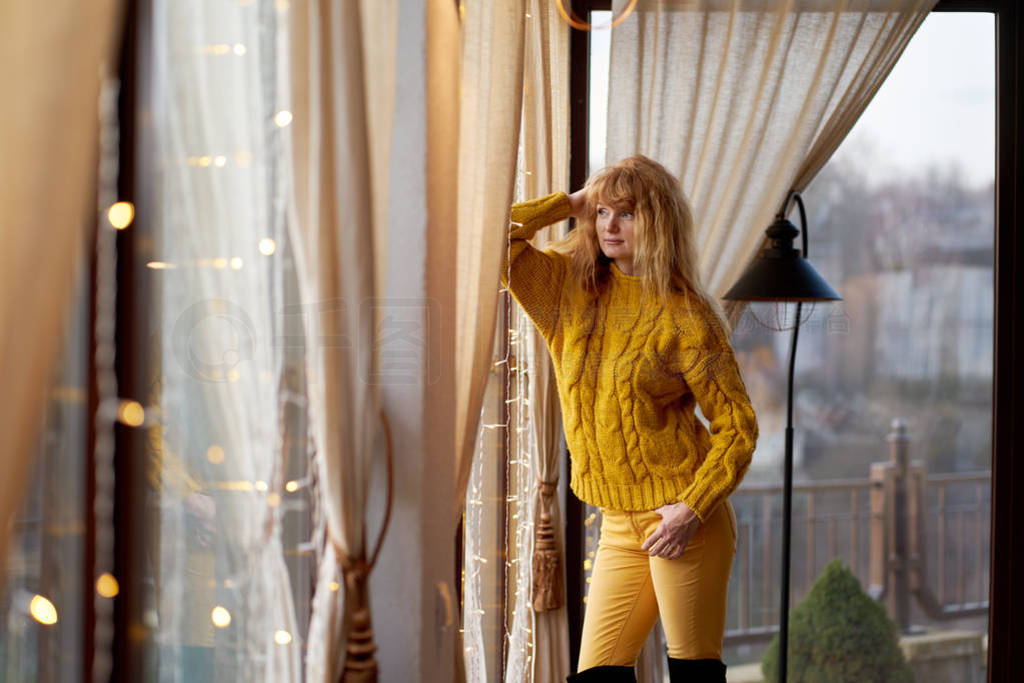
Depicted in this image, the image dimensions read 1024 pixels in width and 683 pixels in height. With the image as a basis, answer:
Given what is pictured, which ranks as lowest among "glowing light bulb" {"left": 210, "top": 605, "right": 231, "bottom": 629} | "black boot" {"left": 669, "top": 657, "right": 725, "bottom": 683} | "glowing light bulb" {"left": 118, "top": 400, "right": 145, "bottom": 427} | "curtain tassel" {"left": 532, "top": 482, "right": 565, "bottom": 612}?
"black boot" {"left": 669, "top": 657, "right": 725, "bottom": 683}

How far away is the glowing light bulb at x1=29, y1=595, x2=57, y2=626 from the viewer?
0.84 m

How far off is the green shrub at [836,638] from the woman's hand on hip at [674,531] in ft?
3.76

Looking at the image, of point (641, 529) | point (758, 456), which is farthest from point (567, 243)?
point (758, 456)

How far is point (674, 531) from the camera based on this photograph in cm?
183

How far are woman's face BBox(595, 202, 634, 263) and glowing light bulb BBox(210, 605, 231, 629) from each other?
3.73 ft

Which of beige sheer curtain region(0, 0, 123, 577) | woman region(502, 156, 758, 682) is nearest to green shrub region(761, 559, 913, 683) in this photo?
woman region(502, 156, 758, 682)

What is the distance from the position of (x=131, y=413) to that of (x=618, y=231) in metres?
1.19

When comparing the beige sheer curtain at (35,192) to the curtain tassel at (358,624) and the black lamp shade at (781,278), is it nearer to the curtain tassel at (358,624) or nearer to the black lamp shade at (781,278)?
the curtain tassel at (358,624)

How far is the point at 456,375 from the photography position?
1413mm

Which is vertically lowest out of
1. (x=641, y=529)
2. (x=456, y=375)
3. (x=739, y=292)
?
(x=641, y=529)

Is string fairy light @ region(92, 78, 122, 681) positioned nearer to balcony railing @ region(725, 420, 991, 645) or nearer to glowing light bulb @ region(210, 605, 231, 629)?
glowing light bulb @ region(210, 605, 231, 629)

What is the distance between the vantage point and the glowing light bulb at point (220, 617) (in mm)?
1004

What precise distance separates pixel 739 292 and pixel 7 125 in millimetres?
1963

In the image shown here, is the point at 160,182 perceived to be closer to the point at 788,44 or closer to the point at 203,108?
the point at 203,108
